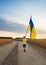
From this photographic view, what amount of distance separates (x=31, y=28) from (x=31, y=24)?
1.61 ft

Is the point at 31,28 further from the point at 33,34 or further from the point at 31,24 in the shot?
the point at 33,34

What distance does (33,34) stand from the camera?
53.0 feet

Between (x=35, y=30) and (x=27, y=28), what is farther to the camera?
(x=27, y=28)

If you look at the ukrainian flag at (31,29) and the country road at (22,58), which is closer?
the country road at (22,58)

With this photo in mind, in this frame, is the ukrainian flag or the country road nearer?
the country road

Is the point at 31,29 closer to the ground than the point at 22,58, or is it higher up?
higher up

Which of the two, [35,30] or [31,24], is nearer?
[35,30]

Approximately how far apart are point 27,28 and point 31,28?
31.7 inches

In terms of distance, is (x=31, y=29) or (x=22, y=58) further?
(x=31, y=29)

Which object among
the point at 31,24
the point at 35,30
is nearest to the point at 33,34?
the point at 35,30

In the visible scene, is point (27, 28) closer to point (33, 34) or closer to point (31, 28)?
point (31, 28)

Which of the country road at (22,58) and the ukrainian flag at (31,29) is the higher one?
the ukrainian flag at (31,29)

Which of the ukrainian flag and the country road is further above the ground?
the ukrainian flag

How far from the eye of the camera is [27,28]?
18.3 metres
